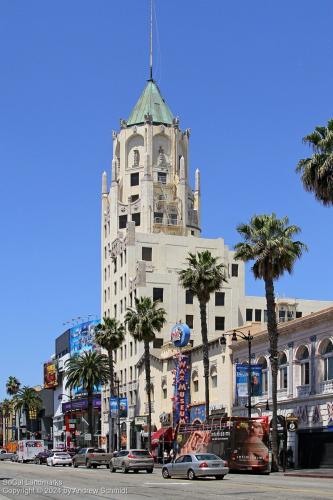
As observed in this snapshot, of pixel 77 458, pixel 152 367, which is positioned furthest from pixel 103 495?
pixel 152 367

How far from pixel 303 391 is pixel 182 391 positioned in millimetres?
21706

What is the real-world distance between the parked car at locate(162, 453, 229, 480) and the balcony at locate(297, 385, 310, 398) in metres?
17.9

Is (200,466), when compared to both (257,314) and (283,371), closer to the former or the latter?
(283,371)

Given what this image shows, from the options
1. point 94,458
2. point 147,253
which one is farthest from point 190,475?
point 147,253

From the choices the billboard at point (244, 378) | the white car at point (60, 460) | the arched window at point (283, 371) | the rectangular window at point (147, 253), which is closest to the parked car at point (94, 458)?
the white car at point (60, 460)

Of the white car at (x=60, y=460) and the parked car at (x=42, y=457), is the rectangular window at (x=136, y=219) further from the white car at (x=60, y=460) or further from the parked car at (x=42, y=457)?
the white car at (x=60, y=460)

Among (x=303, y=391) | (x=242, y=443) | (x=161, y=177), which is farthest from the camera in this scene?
(x=161, y=177)

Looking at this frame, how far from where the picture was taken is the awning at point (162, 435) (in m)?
77.9

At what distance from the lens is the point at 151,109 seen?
123 metres

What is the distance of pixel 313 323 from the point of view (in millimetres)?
55625

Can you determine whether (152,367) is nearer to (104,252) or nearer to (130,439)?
(130,439)

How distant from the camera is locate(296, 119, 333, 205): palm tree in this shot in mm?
44281

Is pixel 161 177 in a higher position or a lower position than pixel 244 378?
higher

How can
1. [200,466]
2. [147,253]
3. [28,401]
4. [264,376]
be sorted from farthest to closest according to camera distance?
[28,401], [147,253], [264,376], [200,466]
